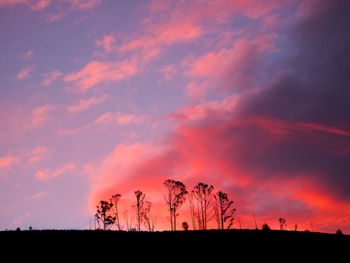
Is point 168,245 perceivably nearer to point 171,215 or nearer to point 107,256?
point 107,256

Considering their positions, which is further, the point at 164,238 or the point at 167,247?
the point at 164,238

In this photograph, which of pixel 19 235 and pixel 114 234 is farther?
pixel 114 234

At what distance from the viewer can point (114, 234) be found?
30.9 metres

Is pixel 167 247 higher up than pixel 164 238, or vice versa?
pixel 164 238

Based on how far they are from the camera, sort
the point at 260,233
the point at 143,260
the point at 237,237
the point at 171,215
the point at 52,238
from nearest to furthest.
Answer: the point at 143,260 < the point at 52,238 < the point at 237,237 < the point at 260,233 < the point at 171,215

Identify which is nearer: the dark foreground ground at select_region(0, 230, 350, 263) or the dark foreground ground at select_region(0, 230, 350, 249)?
Answer: the dark foreground ground at select_region(0, 230, 350, 263)

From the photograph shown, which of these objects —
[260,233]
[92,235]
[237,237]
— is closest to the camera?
[92,235]

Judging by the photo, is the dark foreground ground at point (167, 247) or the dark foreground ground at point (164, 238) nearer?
the dark foreground ground at point (167, 247)

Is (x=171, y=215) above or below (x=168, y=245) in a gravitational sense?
above

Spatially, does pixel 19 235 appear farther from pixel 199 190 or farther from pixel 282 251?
pixel 199 190

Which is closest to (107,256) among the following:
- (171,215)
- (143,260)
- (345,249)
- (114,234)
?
(143,260)

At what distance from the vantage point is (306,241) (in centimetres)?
3231

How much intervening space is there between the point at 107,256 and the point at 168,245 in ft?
19.4

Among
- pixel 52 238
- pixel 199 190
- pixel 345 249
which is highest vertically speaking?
pixel 199 190
